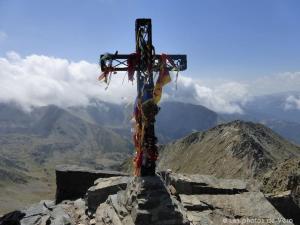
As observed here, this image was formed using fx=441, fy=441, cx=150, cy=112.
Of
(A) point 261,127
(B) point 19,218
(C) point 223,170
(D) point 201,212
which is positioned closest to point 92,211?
(B) point 19,218

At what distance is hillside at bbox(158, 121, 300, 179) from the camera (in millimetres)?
101562

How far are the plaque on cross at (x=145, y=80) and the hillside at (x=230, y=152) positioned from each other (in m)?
78.3

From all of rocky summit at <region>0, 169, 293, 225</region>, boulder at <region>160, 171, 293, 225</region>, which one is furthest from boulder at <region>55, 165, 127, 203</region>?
boulder at <region>160, 171, 293, 225</region>

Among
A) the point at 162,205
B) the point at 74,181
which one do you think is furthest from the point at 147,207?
the point at 74,181

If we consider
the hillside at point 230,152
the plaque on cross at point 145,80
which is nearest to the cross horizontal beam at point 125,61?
the plaque on cross at point 145,80

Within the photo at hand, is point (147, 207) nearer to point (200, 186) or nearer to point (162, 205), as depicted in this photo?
point (162, 205)

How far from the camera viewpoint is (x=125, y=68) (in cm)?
1647

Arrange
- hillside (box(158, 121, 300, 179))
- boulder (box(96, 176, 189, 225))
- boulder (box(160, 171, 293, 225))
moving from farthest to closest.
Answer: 1. hillside (box(158, 121, 300, 179))
2. boulder (box(160, 171, 293, 225))
3. boulder (box(96, 176, 189, 225))

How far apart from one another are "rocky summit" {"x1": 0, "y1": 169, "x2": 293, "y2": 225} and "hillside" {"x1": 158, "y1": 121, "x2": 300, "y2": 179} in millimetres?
72668

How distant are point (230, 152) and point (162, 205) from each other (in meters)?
98.5

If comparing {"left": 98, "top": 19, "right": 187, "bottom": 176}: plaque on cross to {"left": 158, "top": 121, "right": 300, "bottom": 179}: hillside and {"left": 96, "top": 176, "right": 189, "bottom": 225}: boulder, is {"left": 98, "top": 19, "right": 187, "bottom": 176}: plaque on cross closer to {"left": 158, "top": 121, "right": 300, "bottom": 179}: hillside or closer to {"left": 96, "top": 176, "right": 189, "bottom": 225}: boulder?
{"left": 96, "top": 176, "right": 189, "bottom": 225}: boulder

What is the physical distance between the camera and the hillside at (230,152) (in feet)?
333

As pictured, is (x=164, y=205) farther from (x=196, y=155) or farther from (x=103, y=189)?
(x=196, y=155)

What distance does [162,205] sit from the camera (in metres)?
15.6
